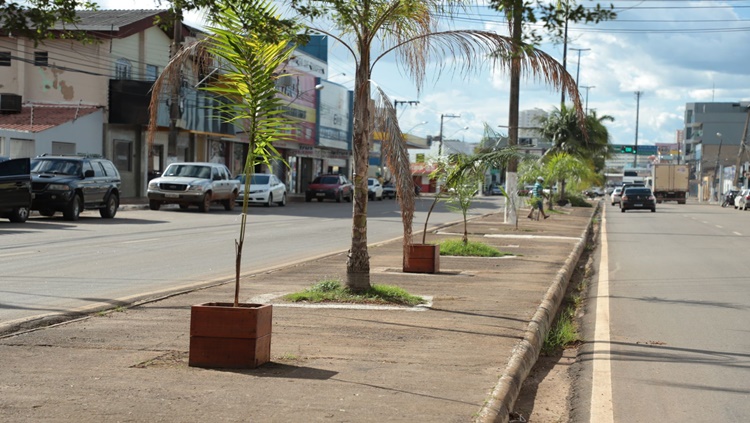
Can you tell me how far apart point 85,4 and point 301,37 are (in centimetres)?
207

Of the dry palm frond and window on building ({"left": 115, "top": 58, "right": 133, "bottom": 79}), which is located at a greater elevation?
window on building ({"left": 115, "top": 58, "right": 133, "bottom": 79})

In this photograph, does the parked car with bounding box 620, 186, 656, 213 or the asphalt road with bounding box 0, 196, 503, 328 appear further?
the parked car with bounding box 620, 186, 656, 213

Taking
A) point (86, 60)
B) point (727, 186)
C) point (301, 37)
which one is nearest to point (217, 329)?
point (301, 37)

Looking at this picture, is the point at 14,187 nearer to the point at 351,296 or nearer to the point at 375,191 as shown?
the point at 351,296

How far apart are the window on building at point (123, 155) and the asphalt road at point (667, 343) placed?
2952 centimetres

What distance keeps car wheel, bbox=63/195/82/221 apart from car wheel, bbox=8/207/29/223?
5.13ft

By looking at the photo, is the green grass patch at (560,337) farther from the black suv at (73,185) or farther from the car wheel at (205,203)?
the car wheel at (205,203)

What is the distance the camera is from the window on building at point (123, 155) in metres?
44.7

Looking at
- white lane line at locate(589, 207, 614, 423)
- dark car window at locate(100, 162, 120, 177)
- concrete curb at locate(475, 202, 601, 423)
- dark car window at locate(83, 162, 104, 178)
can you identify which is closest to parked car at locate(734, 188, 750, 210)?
dark car window at locate(100, 162, 120, 177)

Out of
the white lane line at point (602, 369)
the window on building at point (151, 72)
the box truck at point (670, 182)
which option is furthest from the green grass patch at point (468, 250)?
the box truck at point (670, 182)

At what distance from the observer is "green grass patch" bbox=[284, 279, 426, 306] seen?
11.1 meters

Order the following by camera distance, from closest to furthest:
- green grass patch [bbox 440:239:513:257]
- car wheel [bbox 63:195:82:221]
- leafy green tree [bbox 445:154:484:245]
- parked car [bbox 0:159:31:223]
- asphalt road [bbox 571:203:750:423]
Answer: asphalt road [bbox 571:203:750:423], leafy green tree [bbox 445:154:484:245], green grass patch [bbox 440:239:513:257], parked car [bbox 0:159:31:223], car wheel [bbox 63:195:82:221]

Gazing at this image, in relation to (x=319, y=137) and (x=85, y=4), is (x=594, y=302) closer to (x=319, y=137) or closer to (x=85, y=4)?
(x=85, y=4)

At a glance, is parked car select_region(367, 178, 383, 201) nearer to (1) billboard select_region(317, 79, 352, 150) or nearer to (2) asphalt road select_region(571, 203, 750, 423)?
(1) billboard select_region(317, 79, 352, 150)
